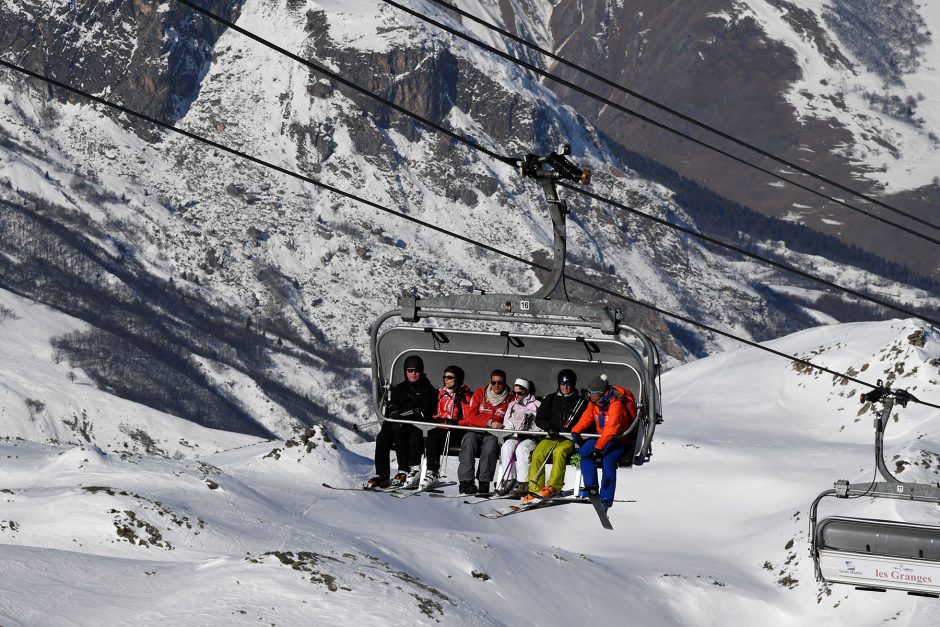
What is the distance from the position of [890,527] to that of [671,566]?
5581 cm

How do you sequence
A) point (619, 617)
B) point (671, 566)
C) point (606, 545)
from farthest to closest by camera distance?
1. point (606, 545)
2. point (671, 566)
3. point (619, 617)

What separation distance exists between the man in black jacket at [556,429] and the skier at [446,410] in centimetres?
167

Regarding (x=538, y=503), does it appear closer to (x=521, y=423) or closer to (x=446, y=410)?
(x=521, y=423)

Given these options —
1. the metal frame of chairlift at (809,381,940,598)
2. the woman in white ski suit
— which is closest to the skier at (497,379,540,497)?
the woman in white ski suit

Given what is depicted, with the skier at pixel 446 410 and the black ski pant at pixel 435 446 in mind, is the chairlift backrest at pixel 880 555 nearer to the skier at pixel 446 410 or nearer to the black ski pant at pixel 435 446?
the skier at pixel 446 410

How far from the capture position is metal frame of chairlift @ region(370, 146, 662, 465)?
24234 millimetres

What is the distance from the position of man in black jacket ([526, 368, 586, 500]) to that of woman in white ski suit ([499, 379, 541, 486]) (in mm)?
169

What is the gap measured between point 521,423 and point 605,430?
1823 mm

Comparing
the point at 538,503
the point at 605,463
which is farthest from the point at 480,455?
the point at 605,463

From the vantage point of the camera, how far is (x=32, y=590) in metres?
43.8

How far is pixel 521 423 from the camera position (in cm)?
2894

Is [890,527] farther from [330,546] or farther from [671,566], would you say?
[671,566]

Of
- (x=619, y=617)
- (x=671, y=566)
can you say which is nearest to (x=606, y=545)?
(x=671, y=566)

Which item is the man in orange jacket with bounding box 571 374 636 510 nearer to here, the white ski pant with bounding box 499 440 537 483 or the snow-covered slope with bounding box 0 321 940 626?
the snow-covered slope with bounding box 0 321 940 626
